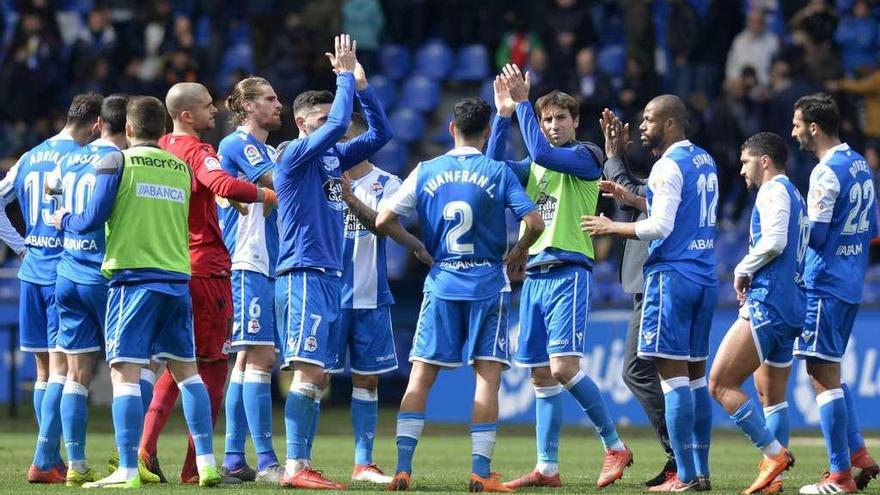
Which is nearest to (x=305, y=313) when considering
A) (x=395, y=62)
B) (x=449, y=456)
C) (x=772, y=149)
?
(x=772, y=149)

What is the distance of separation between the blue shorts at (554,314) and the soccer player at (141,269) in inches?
93.6

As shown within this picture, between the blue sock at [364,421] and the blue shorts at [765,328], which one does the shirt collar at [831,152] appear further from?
the blue sock at [364,421]

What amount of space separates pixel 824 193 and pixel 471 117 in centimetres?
249

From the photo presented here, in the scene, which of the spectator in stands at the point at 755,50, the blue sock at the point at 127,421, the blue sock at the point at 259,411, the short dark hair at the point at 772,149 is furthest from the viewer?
the spectator in stands at the point at 755,50

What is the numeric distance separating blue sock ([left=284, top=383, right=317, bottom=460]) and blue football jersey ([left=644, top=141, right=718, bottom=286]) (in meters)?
2.49

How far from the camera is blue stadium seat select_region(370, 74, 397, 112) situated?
25.1 metres

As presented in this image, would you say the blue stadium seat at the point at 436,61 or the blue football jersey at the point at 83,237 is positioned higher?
the blue stadium seat at the point at 436,61

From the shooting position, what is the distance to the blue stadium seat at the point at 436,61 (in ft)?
83.4

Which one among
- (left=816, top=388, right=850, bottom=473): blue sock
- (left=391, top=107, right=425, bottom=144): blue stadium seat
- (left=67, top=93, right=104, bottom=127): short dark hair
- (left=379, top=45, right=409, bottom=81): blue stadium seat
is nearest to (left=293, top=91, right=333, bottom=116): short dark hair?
(left=67, top=93, right=104, bottom=127): short dark hair

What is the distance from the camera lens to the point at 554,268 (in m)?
11.5

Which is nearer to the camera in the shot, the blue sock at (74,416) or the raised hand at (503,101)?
the blue sock at (74,416)

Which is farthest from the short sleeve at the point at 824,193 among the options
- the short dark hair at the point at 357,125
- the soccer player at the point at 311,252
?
the short dark hair at the point at 357,125

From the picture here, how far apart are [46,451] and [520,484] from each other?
11.0 ft

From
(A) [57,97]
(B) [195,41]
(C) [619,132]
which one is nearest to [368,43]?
(B) [195,41]
